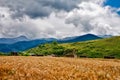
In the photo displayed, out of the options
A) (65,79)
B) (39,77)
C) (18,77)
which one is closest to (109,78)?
(65,79)

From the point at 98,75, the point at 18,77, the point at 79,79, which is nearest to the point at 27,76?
the point at 18,77

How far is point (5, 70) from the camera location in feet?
47.2

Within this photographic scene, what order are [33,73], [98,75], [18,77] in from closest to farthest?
1. [18,77]
2. [33,73]
3. [98,75]

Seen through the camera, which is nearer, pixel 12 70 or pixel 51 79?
pixel 51 79

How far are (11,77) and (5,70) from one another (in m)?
1.90

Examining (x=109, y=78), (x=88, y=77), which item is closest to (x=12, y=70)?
(x=88, y=77)

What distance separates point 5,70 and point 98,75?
4596mm

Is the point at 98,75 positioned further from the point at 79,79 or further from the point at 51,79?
the point at 51,79

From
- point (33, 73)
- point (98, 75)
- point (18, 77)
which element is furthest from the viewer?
point (98, 75)

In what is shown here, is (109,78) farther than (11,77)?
Yes

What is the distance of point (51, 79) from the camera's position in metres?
12.6

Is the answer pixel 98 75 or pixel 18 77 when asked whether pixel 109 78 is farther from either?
pixel 18 77

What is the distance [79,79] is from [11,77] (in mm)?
2968

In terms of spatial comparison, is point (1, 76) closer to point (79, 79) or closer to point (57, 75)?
point (57, 75)
